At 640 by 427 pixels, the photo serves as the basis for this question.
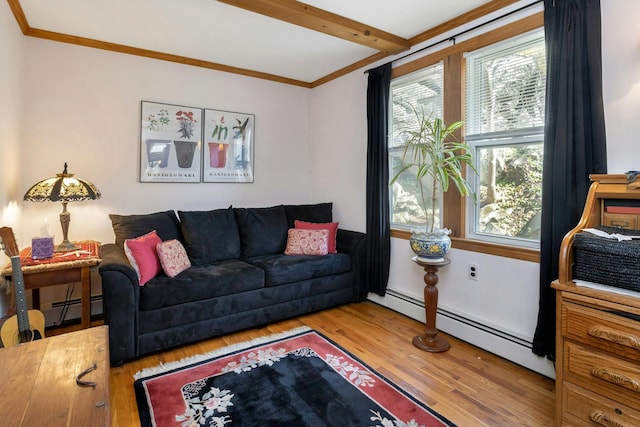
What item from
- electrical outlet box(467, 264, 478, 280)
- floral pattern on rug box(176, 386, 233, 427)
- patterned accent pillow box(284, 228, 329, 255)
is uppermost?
patterned accent pillow box(284, 228, 329, 255)

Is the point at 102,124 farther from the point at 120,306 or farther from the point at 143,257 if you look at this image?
the point at 120,306

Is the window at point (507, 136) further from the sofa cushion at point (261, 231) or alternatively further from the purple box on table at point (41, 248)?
the purple box on table at point (41, 248)

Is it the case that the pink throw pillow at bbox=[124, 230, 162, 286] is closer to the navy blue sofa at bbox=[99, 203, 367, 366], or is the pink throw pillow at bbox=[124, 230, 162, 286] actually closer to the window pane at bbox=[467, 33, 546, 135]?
the navy blue sofa at bbox=[99, 203, 367, 366]

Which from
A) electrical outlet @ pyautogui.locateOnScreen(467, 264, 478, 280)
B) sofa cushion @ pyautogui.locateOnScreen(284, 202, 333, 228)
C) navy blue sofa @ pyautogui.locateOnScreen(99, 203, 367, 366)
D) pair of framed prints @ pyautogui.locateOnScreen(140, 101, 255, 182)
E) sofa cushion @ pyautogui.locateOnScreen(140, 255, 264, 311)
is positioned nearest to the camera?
navy blue sofa @ pyautogui.locateOnScreen(99, 203, 367, 366)

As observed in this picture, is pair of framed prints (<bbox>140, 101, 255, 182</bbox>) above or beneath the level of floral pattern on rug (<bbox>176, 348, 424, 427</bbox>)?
above

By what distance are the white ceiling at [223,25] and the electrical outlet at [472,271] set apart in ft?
6.19

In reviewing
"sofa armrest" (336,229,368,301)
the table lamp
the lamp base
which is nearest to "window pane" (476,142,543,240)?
"sofa armrest" (336,229,368,301)

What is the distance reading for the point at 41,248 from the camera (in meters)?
2.41

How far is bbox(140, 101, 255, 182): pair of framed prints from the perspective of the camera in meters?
3.39

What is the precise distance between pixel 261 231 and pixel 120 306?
148 cm

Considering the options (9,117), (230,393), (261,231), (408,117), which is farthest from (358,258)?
(9,117)

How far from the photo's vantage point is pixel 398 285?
331 centimetres

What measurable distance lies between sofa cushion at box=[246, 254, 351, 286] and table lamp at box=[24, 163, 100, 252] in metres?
1.41

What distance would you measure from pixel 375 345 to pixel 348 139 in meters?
2.17
